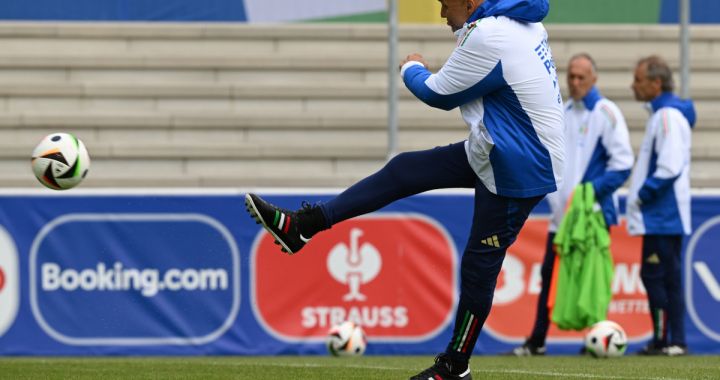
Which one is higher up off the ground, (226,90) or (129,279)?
(226,90)

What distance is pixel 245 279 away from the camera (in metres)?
10.8

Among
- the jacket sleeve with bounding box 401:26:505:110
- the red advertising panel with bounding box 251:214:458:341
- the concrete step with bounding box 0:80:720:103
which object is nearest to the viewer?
the jacket sleeve with bounding box 401:26:505:110

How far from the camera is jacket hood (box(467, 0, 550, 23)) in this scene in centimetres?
644

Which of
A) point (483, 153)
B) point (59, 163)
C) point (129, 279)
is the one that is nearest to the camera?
point (483, 153)

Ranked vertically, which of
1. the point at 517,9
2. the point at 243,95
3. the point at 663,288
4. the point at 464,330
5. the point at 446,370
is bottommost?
the point at 663,288

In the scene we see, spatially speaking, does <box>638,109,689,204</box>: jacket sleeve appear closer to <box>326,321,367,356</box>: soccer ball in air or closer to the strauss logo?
the strauss logo

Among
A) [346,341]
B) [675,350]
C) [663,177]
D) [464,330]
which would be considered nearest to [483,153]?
[464,330]

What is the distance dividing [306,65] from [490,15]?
827 cm

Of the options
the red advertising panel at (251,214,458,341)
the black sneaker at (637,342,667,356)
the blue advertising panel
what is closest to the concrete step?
A: the blue advertising panel

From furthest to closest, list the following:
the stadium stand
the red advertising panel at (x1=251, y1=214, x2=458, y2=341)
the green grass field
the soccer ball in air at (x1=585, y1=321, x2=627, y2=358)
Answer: the stadium stand < the red advertising panel at (x1=251, y1=214, x2=458, y2=341) < the soccer ball in air at (x1=585, y1=321, x2=627, y2=358) < the green grass field

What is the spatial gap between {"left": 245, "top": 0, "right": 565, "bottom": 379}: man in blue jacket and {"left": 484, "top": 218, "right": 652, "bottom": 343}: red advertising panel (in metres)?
4.31

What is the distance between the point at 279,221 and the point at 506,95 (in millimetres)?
1223

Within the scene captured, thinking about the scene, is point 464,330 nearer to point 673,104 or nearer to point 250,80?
point 673,104

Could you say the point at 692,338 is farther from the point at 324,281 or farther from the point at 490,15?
the point at 490,15
